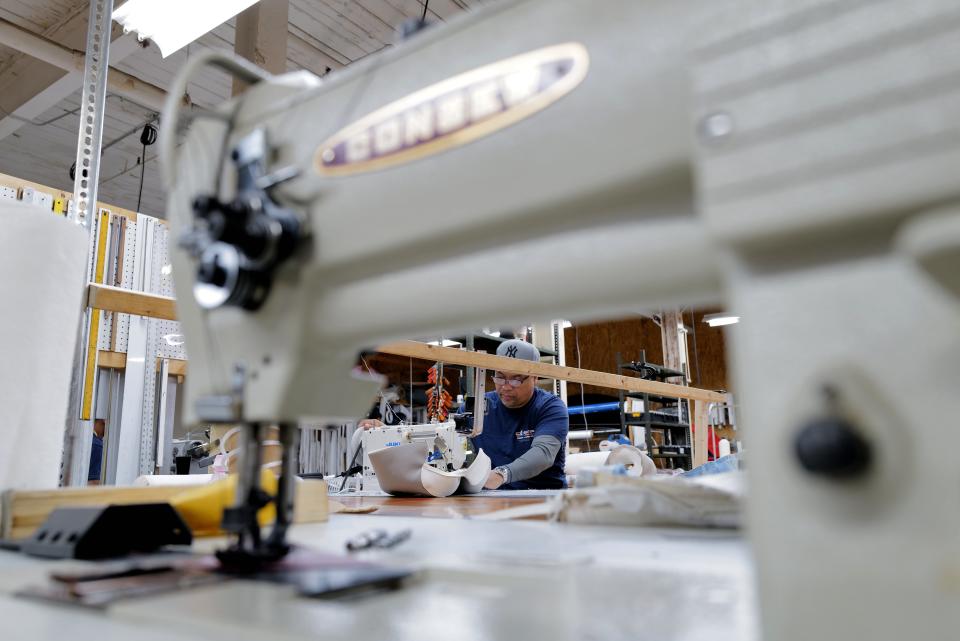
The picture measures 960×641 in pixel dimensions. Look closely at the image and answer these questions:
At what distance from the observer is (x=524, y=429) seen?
3580 millimetres

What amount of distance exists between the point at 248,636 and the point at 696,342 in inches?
462

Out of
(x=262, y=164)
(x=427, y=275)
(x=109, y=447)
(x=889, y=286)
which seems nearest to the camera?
(x=889, y=286)

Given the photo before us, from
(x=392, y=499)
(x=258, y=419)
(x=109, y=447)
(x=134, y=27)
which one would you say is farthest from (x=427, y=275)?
(x=109, y=447)

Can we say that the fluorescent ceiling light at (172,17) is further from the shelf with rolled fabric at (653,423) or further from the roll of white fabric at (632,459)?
the shelf with rolled fabric at (653,423)

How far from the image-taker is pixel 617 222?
1.68 ft

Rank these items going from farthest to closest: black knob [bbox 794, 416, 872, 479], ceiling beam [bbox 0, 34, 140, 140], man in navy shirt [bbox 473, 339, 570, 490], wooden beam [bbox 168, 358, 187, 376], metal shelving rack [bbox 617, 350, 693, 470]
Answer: metal shelving rack [bbox 617, 350, 693, 470] → ceiling beam [bbox 0, 34, 140, 140] → man in navy shirt [bbox 473, 339, 570, 490] → wooden beam [bbox 168, 358, 187, 376] → black knob [bbox 794, 416, 872, 479]

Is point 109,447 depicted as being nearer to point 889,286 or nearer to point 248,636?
point 248,636

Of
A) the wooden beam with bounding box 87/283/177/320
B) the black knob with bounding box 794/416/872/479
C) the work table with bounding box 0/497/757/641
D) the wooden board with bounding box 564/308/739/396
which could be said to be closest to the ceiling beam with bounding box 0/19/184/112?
the wooden beam with bounding box 87/283/177/320

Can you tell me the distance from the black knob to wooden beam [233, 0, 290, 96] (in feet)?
11.6

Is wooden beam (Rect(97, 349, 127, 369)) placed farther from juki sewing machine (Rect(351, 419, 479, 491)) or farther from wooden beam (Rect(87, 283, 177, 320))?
wooden beam (Rect(87, 283, 177, 320))

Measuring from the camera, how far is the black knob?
327 millimetres

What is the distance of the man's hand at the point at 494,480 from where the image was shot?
2.69 m

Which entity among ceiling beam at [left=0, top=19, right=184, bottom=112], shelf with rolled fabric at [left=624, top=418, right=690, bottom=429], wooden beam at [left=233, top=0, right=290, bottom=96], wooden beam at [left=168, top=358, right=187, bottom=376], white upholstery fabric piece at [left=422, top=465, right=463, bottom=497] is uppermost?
ceiling beam at [left=0, top=19, right=184, bottom=112]

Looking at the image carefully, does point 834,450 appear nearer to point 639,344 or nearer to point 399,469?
point 399,469
